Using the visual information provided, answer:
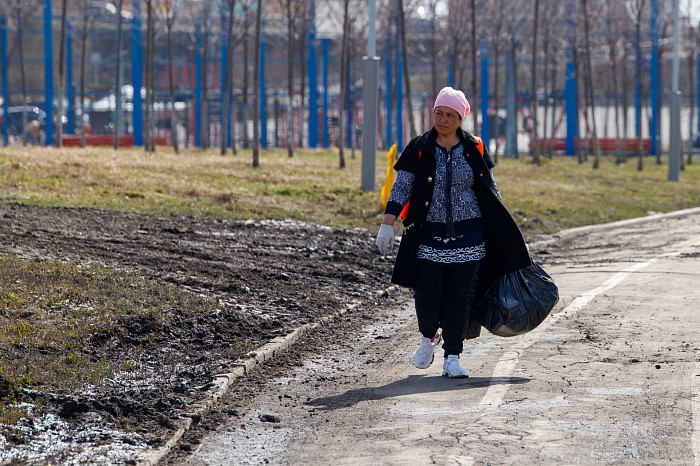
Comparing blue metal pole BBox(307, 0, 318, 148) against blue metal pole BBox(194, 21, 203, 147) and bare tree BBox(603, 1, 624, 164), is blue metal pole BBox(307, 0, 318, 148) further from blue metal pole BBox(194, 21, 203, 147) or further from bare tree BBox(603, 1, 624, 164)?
bare tree BBox(603, 1, 624, 164)

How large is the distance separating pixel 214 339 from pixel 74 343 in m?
1.17

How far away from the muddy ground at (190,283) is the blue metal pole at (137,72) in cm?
3297

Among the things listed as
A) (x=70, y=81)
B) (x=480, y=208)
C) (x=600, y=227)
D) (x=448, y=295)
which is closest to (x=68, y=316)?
(x=448, y=295)

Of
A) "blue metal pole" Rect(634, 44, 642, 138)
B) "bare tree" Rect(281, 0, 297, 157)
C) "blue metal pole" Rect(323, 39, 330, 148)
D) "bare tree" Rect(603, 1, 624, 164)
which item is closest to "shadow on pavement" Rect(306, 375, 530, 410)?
"bare tree" Rect(281, 0, 297, 157)

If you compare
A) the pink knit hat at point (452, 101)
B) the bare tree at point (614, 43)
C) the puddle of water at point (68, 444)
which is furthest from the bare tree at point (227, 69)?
the puddle of water at point (68, 444)

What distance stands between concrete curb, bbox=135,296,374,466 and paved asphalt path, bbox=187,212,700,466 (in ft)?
0.53

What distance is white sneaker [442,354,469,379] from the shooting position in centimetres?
600

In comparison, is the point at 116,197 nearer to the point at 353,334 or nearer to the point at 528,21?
the point at 353,334

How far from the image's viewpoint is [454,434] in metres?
4.74

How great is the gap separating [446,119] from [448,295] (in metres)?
1.07

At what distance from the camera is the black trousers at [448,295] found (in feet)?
19.5

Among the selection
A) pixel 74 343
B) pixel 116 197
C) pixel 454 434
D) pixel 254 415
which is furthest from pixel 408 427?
pixel 116 197

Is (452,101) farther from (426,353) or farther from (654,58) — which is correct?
(654,58)

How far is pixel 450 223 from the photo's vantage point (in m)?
5.90
